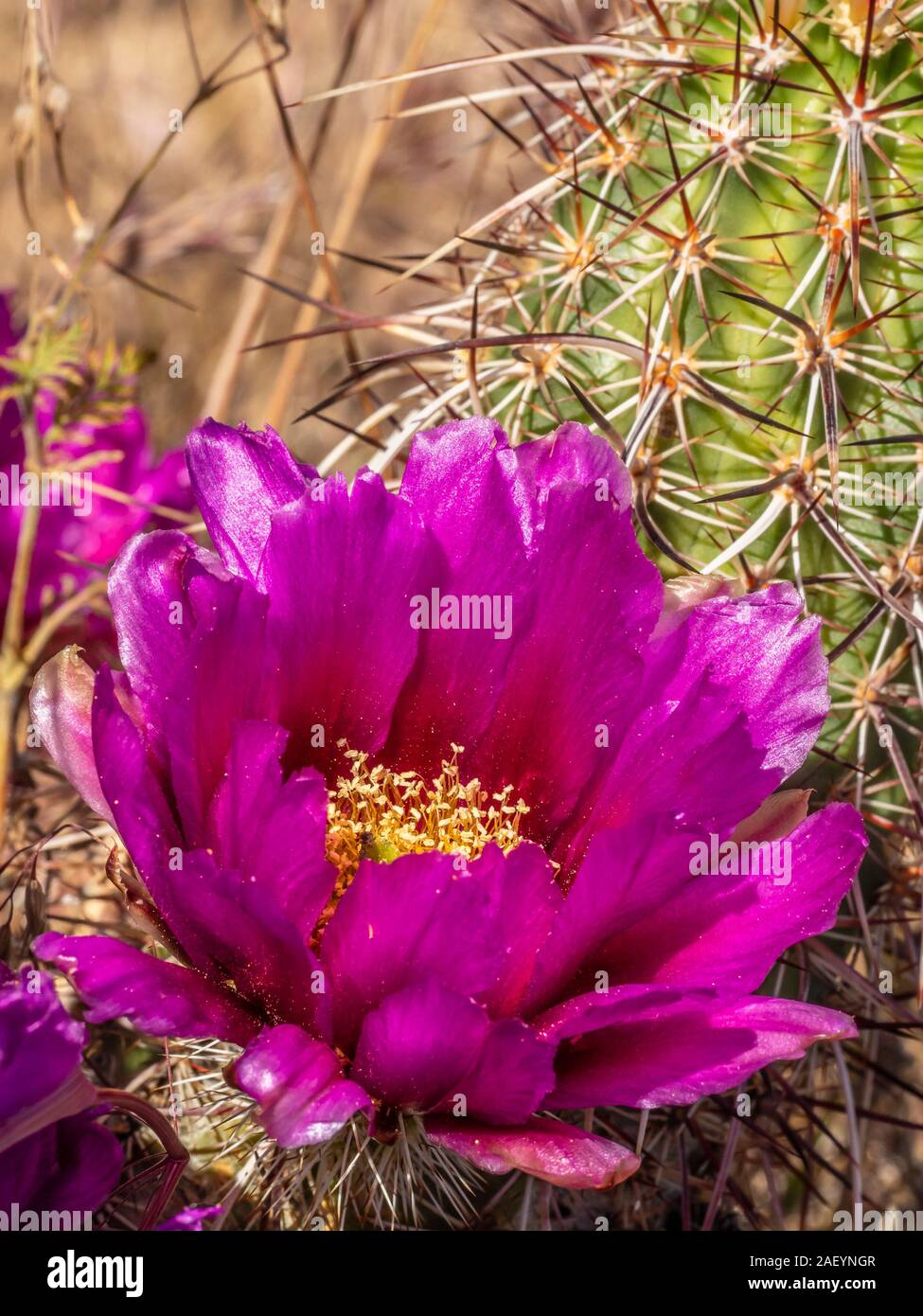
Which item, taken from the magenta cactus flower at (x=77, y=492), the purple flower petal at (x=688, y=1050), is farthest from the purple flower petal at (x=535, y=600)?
the magenta cactus flower at (x=77, y=492)

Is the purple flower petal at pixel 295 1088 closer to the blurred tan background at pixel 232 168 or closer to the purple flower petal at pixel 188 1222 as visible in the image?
the purple flower petal at pixel 188 1222

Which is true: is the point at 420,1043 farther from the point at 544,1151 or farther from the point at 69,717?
the point at 69,717

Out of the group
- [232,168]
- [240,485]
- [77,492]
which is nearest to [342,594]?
[240,485]

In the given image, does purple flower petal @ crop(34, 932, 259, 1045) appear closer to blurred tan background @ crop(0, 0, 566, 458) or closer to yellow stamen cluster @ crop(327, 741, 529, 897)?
yellow stamen cluster @ crop(327, 741, 529, 897)

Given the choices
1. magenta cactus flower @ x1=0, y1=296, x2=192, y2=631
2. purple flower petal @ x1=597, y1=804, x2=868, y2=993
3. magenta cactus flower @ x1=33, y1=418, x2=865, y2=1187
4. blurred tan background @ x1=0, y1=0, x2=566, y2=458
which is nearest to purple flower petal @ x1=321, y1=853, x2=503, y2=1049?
magenta cactus flower @ x1=33, y1=418, x2=865, y2=1187

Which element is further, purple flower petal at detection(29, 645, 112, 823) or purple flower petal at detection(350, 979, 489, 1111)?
purple flower petal at detection(29, 645, 112, 823)
